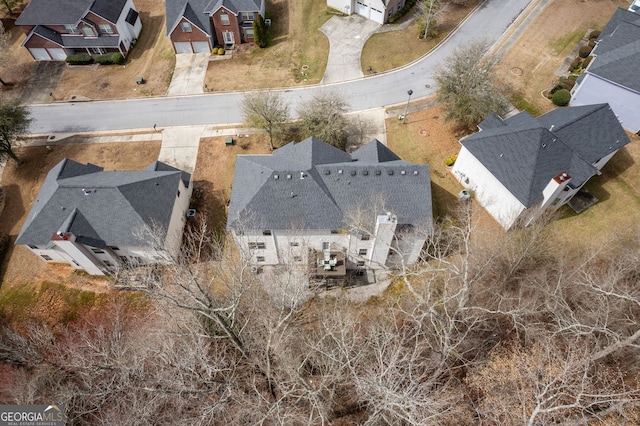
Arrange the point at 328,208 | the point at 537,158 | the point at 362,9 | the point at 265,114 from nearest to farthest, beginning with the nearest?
1. the point at 328,208
2. the point at 537,158
3. the point at 265,114
4. the point at 362,9

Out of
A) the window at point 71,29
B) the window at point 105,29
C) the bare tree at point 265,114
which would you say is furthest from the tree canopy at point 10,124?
the bare tree at point 265,114

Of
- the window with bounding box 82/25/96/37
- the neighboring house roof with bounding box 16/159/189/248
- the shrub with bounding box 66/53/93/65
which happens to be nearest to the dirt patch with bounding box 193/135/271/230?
the neighboring house roof with bounding box 16/159/189/248

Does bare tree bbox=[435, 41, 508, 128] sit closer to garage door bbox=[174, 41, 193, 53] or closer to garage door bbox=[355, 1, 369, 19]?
garage door bbox=[355, 1, 369, 19]

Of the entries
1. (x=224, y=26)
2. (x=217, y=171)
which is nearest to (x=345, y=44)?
(x=224, y=26)

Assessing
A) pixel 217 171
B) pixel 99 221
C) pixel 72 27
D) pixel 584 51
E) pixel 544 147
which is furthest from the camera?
pixel 72 27

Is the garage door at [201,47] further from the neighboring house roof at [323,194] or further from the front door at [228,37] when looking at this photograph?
the neighboring house roof at [323,194]

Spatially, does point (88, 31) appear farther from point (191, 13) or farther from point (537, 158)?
point (537, 158)

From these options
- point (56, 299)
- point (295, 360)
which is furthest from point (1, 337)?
point (295, 360)
